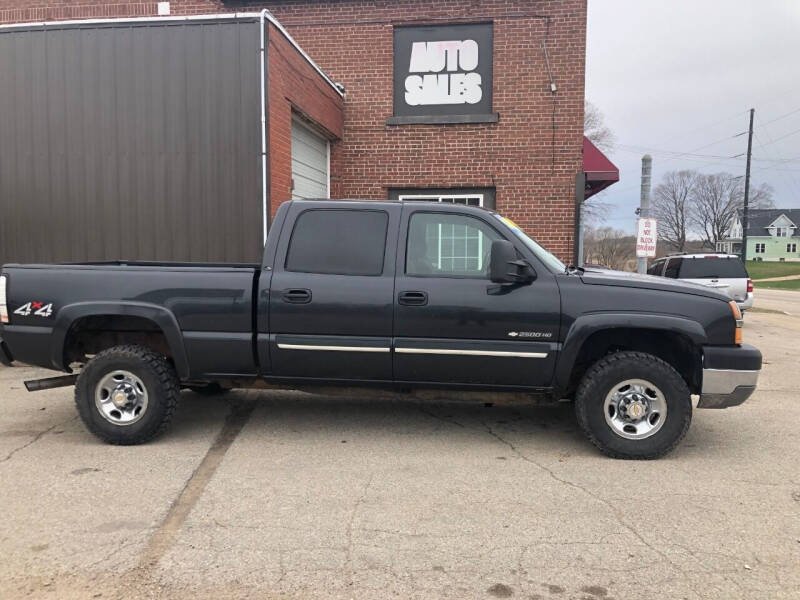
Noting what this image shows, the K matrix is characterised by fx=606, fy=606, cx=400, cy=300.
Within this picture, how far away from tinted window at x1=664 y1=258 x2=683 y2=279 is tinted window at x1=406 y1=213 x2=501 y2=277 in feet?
36.0

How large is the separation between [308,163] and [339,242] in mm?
6047

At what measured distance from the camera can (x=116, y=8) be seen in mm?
11648

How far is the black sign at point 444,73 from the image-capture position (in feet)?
36.4

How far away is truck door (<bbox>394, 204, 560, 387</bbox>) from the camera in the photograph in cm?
442

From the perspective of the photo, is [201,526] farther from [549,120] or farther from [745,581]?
[549,120]

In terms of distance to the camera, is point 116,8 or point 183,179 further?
point 116,8

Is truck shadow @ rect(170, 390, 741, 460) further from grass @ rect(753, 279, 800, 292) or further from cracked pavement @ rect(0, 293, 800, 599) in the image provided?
grass @ rect(753, 279, 800, 292)

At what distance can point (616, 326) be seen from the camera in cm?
436

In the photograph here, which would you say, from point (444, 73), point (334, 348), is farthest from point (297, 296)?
point (444, 73)

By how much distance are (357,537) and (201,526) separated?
34.7 inches

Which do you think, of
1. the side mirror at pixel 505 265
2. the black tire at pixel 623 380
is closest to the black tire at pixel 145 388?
the side mirror at pixel 505 265

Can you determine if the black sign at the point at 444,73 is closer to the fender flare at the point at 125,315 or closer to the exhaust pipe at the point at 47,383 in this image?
the fender flare at the point at 125,315

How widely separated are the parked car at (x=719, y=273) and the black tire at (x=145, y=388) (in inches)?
486

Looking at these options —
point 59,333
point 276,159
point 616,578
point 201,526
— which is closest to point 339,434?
point 201,526
